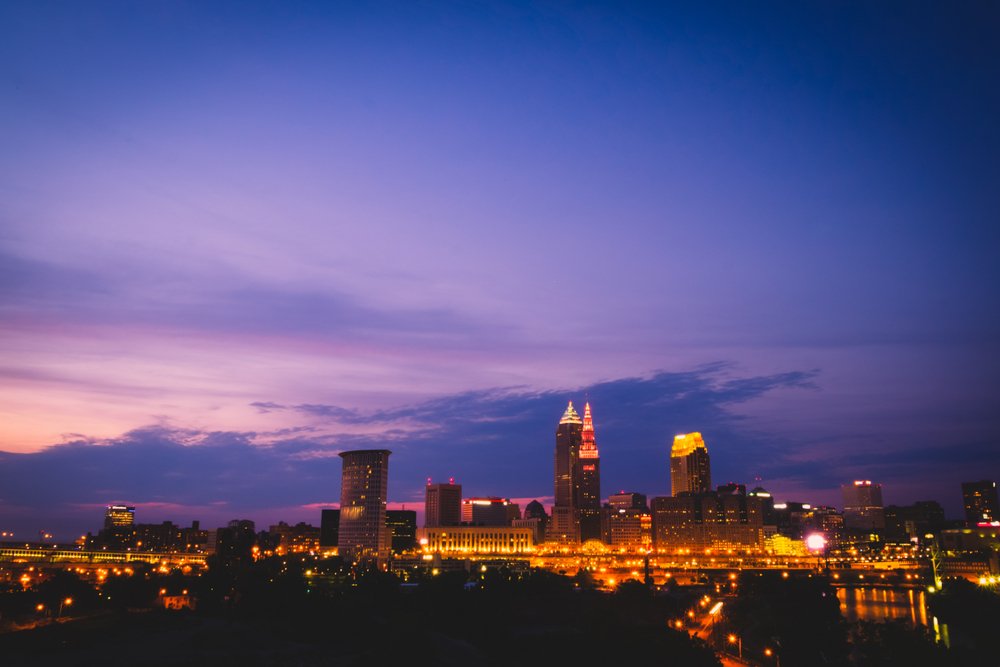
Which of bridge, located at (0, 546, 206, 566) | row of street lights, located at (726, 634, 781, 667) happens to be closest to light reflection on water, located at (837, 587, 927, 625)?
row of street lights, located at (726, 634, 781, 667)

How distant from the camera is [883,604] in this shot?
13275 cm

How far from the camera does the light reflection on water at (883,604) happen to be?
110m

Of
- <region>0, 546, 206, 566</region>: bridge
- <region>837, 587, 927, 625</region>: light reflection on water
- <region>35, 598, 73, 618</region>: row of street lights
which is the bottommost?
<region>837, 587, 927, 625</region>: light reflection on water

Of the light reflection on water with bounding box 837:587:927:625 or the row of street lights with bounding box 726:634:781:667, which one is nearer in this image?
the row of street lights with bounding box 726:634:781:667

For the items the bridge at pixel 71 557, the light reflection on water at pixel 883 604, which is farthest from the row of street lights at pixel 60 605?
the bridge at pixel 71 557

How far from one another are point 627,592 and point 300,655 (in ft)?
170

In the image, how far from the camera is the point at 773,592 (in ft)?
316

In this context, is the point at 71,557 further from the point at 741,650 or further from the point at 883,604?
the point at 883,604

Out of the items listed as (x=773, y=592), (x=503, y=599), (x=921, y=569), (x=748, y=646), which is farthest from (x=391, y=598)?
(x=921, y=569)

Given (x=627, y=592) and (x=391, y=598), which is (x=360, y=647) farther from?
(x=627, y=592)

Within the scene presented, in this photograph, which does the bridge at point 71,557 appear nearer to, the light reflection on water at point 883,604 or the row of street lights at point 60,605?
the row of street lights at point 60,605

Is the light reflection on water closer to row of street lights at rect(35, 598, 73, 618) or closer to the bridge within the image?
row of street lights at rect(35, 598, 73, 618)

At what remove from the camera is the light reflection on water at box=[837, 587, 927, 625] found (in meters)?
110

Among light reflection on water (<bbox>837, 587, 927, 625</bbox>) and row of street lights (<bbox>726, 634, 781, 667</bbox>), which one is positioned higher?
row of street lights (<bbox>726, 634, 781, 667</bbox>)
